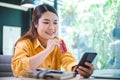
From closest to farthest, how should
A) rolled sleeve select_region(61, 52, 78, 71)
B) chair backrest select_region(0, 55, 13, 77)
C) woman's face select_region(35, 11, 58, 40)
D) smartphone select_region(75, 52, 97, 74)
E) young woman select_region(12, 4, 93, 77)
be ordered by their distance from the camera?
smartphone select_region(75, 52, 97, 74) → young woman select_region(12, 4, 93, 77) → woman's face select_region(35, 11, 58, 40) → rolled sleeve select_region(61, 52, 78, 71) → chair backrest select_region(0, 55, 13, 77)

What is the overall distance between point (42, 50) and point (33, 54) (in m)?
0.07

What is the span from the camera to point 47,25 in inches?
61.5

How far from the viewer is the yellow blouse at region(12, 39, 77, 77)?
57.2 inches

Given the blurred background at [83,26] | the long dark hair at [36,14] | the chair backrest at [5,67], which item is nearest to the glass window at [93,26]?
the blurred background at [83,26]

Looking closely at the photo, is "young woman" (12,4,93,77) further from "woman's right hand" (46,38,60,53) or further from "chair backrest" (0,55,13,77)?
"chair backrest" (0,55,13,77)

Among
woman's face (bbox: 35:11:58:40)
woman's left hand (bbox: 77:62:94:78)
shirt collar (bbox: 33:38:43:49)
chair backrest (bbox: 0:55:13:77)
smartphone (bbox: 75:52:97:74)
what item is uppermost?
woman's face (bbox: 35:11:58:40)


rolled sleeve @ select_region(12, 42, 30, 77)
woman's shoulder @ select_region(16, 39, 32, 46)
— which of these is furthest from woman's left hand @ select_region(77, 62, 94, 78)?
woman's shoulder @ select_region(16, 39, 32, 46)

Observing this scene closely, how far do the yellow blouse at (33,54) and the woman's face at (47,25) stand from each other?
104 millimetres

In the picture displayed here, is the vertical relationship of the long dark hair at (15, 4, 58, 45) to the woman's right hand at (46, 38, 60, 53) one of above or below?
above

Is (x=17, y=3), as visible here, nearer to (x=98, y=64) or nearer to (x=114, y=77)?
(x=98, y=64)

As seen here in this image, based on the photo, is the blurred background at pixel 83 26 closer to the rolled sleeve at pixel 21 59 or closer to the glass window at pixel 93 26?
the glass window at pixel 93 26

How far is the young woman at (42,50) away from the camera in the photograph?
1433 millimetres

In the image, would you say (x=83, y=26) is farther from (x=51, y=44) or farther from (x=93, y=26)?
(x=51, y=44)

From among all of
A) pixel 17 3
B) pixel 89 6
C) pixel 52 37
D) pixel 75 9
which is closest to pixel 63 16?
pixel 75 9
